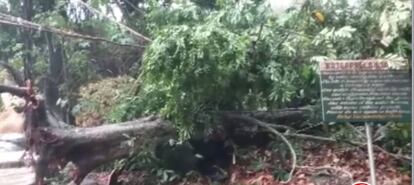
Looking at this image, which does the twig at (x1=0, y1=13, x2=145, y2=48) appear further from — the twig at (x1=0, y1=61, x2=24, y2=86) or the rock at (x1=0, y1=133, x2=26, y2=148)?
the rock at (x1=0, y1=133, x2=26, y2=148)

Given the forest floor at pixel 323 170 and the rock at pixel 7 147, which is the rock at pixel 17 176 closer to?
the rock at pixel 7 147

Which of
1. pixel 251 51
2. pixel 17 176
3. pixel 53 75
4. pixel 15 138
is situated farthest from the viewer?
pixel 53 75

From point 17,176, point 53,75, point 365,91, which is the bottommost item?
point 17,176

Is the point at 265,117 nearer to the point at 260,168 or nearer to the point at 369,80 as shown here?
the point at 260,168

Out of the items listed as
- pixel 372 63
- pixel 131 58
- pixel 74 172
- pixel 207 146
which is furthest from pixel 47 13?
pixel 372 63

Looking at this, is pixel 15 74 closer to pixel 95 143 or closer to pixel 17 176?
pixel 17 176

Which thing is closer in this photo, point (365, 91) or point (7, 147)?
point (365, 91)

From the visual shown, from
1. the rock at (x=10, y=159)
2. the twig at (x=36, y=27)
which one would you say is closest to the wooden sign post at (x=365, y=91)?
the twig at (x=36, y=27)

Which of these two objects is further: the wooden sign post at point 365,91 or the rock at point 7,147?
the rock at point 7,147

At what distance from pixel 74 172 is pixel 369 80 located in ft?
7.36

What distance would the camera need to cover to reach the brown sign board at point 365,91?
9.37 feet

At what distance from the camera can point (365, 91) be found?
2879 mm

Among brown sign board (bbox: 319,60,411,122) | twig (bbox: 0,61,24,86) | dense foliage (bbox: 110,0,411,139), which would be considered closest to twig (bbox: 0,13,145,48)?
twig (bbox: 0,61,24,86)

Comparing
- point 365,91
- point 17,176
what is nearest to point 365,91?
point 365,91
